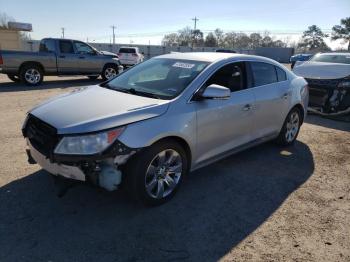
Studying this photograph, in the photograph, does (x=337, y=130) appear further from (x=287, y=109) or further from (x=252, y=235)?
(x=252, y=235)

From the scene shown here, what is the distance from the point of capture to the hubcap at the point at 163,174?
3725 mm

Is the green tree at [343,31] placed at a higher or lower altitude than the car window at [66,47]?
higher

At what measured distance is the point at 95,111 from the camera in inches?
141

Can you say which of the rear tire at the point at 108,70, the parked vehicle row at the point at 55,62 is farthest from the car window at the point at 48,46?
the rear tire at the point at 108,70

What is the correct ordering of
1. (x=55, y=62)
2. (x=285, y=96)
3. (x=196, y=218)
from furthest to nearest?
(x=55, y=62) < (x=285, y=96) < (x=196, y=218)

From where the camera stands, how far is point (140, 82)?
473cm

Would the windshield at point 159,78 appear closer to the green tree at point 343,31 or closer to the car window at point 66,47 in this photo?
the car window at point 66,47

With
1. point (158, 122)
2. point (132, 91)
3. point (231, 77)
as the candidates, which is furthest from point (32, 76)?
point (158, 122)

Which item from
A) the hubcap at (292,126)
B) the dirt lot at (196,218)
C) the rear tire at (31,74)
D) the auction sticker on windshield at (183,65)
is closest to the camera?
the dirt lot at (196,218)

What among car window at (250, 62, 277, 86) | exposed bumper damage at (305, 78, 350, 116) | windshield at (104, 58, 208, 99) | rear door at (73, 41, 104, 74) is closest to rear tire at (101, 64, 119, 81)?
rear door at (73, 41, 104, 74)

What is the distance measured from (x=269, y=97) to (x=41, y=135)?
3344mm

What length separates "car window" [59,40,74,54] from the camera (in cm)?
1427

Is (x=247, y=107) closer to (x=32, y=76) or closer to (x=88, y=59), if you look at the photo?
(x=32, y=76)

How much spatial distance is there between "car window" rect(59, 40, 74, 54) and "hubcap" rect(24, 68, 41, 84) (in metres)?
1.45
